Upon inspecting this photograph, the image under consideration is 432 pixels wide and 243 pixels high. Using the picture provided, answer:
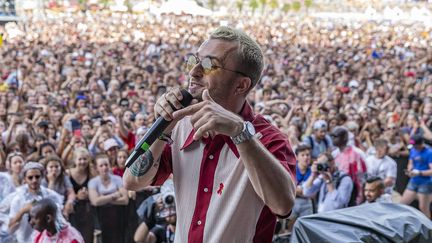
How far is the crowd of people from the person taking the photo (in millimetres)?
7078

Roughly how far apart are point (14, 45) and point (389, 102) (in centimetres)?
1404

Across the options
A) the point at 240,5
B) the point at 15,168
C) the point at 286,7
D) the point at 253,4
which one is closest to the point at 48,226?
the point at 15,168

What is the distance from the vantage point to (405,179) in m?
10.5

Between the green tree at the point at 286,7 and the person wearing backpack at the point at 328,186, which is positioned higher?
the person wearing backpack at the point at 328,186

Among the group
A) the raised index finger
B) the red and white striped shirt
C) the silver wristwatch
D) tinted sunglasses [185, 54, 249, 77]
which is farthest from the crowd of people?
the silver wristwatch

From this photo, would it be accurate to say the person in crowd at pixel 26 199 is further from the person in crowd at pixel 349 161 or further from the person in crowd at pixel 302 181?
the person in crowd at pixel 349 161

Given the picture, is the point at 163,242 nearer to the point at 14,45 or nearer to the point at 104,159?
the point at 104,159

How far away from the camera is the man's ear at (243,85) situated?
2490 millimetres

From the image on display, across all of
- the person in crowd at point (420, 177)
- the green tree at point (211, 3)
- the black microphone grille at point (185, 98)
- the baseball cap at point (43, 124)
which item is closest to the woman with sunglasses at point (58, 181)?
the baseball cap at point (43, 124)

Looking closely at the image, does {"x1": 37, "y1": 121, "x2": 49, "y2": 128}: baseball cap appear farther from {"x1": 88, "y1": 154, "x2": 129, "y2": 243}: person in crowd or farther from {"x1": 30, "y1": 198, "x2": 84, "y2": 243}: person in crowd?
{"x1": 30, "y1": 198, "x2": 84, "y2": 243}: person in crowd

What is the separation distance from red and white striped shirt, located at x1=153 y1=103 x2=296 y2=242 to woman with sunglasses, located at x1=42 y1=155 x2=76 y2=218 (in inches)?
177

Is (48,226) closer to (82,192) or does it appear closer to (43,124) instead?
(82,192)

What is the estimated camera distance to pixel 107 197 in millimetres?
7316

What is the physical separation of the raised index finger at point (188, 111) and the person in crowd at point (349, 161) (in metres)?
5.32
